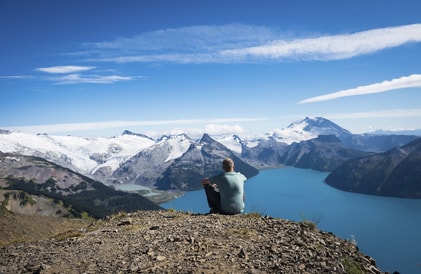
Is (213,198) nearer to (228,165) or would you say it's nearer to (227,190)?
(227,190)

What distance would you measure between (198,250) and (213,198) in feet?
16.5

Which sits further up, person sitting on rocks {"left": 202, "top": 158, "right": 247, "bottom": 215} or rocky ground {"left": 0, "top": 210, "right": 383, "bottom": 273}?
person sitting on rocks {"left": 202, "top": 158, "right": 247, "bottom": 215}

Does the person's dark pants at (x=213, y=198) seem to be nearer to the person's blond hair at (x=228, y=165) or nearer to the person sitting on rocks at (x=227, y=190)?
the person sitting on rocks at (x=227, y=190)

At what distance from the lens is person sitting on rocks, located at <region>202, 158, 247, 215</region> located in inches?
538

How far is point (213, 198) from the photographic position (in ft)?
47.7

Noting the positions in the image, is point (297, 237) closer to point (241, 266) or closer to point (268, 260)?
point (268, 260)

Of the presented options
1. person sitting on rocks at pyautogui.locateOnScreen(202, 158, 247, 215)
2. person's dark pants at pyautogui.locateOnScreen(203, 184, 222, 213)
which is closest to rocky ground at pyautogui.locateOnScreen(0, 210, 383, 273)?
person sitting on rocks at pyautogui.locateOnScreen(202, 158, 247, 215)

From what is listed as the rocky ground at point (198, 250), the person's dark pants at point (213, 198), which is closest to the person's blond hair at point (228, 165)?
the person's dark pants at point (213, 198)

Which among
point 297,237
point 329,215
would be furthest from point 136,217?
point 329,215

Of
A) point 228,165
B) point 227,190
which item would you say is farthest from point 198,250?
point 228,165

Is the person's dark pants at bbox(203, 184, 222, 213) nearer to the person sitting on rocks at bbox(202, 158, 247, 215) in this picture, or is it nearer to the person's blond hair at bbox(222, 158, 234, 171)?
the person sitting on rocks at bbox(202, 158, 247, 215)

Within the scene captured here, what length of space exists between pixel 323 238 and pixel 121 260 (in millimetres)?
6333

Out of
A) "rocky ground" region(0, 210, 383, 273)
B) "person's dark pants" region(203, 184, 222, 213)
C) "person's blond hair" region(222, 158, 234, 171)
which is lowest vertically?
"rocky ground" region(0, 210, 383, 273)

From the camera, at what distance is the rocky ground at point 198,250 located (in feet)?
28.4
